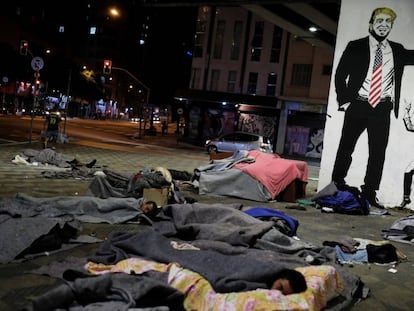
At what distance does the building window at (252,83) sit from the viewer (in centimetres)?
3891

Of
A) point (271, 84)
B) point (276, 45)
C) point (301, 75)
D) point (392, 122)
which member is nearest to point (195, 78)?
point (271, 84)

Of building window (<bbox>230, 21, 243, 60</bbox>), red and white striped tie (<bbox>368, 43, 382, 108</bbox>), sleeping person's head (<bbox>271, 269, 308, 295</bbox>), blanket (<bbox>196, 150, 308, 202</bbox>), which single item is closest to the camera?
sleeping person's head (<bbox>271, 269, 308, 295</bbox>)

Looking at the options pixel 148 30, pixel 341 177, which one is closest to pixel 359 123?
pixel 341 177

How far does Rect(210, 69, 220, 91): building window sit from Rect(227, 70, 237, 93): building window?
3.54ft

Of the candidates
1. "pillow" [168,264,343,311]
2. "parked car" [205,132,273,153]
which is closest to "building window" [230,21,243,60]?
"parked car" [205,132,273,153]

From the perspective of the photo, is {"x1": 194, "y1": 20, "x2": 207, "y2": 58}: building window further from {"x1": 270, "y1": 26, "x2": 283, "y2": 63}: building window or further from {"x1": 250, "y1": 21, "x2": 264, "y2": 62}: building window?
{"x1": 270, "y1": 26, "x2": 283, "y2": 63}: building window

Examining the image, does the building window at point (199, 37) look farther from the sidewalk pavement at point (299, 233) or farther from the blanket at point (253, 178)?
the blanket at point (253, 178)

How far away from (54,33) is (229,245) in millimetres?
82224

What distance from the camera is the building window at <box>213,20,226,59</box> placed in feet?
133

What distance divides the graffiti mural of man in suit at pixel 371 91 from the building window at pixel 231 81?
26.6 metres

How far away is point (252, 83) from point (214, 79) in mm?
3562

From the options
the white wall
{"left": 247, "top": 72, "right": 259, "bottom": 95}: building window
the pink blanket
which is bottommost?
the pink blanket

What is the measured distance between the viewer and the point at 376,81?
12.8m

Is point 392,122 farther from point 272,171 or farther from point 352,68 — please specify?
point 272,171
